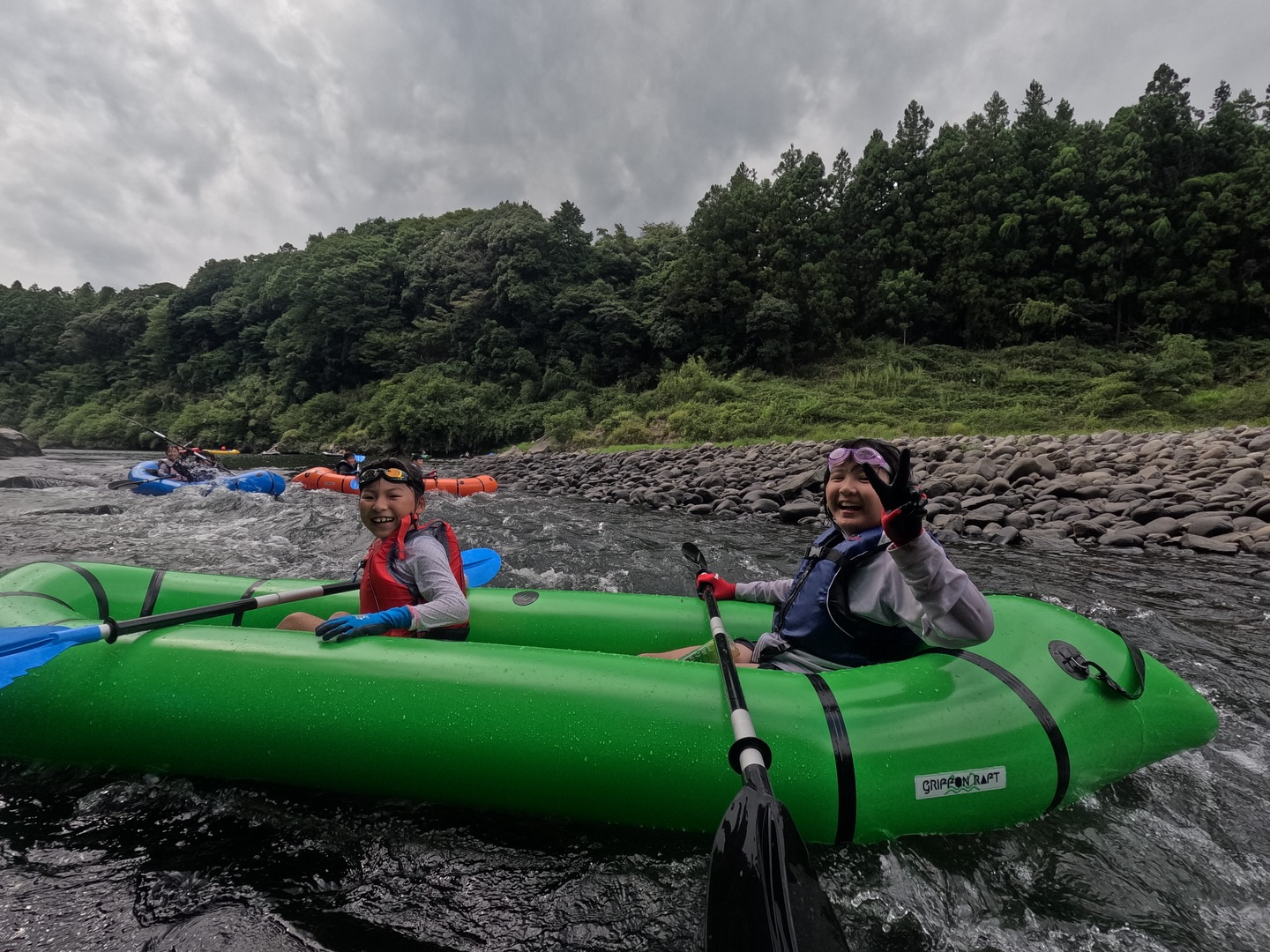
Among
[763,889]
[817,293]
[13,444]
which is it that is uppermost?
[817,293]

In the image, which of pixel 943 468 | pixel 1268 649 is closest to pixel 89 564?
pixel 1268 649

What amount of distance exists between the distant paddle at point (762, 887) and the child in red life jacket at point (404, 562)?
1509 millimetres

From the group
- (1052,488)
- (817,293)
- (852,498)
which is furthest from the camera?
(817,293)

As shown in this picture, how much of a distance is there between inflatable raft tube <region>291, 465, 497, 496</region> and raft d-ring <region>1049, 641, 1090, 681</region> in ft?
35.1

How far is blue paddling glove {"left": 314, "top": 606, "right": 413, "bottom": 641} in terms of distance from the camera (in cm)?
209

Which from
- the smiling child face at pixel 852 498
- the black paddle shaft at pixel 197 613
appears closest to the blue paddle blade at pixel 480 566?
the black paddle shaft at pixel 197 613

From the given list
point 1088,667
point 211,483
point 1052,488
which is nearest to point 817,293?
point 1052,488

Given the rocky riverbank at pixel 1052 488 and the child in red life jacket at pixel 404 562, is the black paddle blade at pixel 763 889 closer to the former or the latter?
the child in red life jacket at pixel 404 562

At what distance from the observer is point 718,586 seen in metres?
3.05

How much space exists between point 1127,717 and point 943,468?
24.9 ft

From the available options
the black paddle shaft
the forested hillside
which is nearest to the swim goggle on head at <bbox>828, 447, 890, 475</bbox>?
the black paddle shaft

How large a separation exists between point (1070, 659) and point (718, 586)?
5.01 feet

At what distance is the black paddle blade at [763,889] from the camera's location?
114 centimetres

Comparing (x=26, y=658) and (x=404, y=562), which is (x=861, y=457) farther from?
(x=26, y=658)
